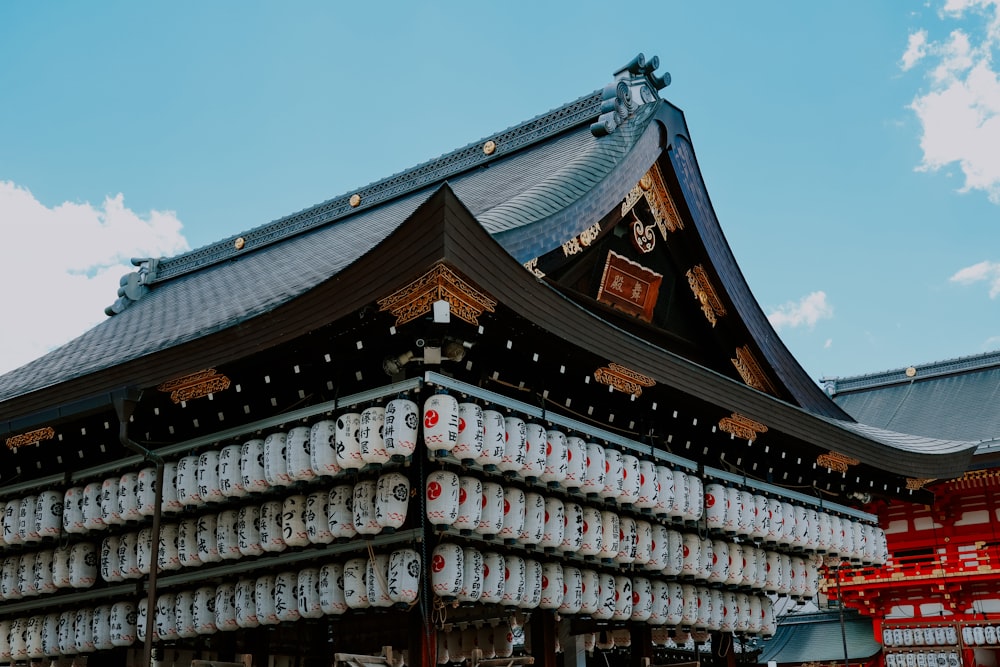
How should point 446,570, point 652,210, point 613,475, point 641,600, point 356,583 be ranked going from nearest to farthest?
point 446,570 → point 356,583 → point 613,475 → point 641,600 → point 652,210

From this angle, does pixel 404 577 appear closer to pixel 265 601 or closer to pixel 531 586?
pixel 531 586

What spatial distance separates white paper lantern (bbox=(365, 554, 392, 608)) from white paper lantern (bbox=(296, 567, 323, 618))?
2.25ft

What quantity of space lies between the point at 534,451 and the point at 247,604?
10.7 ft

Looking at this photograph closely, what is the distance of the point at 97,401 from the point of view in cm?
962

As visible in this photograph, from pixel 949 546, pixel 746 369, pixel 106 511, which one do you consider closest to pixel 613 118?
pixel 746 369

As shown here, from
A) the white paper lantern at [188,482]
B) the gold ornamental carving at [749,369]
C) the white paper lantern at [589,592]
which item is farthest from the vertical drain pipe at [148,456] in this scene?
the gold ornamental carving at [749,369]

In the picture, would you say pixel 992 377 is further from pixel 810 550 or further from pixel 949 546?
pixel 810 550

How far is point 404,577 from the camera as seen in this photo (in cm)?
837

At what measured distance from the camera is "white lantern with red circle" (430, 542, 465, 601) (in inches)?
334

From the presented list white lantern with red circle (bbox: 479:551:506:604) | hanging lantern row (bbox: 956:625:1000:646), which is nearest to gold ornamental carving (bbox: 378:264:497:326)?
white lantern with red circle (bbox: 479:551:506:604)

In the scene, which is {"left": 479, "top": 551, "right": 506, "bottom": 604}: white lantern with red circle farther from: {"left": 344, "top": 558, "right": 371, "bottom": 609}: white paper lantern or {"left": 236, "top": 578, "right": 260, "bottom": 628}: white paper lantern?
{"left": 236, "top": 578, "right": 260, "bottom": 628}: white paper lantern

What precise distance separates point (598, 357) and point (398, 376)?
78.4 inches

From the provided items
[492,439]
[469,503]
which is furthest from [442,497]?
[492,439]

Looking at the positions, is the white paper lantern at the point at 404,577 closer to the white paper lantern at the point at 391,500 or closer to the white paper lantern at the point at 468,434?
the white paper lantern at the point at 391,500
